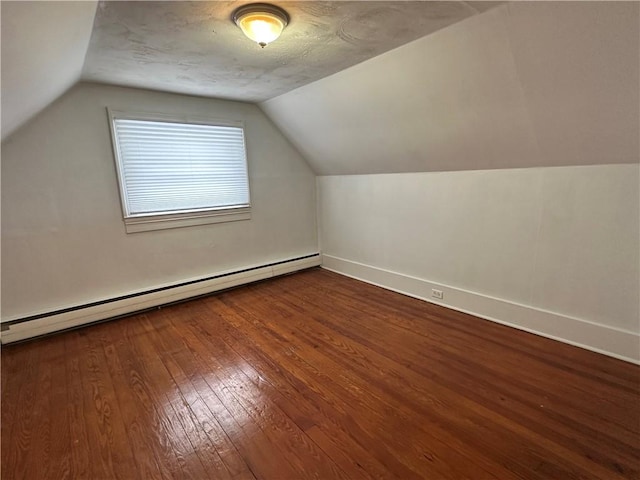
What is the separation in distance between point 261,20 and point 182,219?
2.39m

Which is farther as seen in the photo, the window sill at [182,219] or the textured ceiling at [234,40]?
the window sill at [182,219]

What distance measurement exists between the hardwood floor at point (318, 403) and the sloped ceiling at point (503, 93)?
155 cm

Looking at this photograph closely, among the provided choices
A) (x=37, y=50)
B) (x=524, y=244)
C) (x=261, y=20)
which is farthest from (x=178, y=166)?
(x=524, y=244)

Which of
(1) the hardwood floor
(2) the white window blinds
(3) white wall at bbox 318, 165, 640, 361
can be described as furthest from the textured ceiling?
(1) the hardwood floor

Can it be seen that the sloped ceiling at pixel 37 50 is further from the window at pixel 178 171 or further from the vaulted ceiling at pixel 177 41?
the window at pixel 178 171

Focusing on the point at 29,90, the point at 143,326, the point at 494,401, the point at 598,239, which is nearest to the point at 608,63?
the point at 598,239

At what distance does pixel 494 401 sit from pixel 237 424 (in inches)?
60.5

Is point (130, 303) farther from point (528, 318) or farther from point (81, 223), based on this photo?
point (528, 318)

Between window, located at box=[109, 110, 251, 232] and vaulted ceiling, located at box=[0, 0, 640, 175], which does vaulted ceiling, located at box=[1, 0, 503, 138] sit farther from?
window, located at box=[109, 110, 251, 232]

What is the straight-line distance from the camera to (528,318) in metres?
2.67

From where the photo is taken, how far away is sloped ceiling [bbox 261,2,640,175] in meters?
1.62

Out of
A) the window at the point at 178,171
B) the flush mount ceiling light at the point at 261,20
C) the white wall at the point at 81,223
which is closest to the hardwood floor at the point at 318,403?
the white wall at the point at 81,223

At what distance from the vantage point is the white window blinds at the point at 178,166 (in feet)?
10.4

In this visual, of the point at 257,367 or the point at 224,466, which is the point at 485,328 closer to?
the point at 257,367
